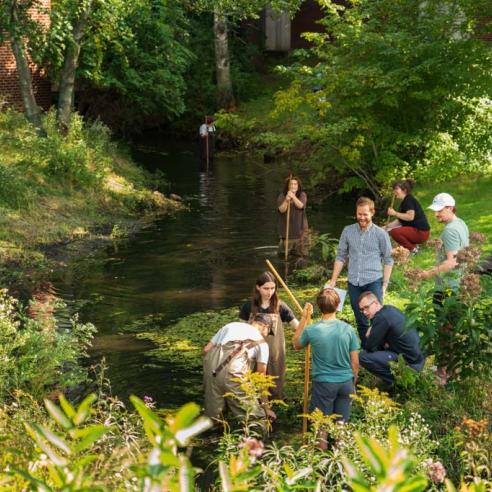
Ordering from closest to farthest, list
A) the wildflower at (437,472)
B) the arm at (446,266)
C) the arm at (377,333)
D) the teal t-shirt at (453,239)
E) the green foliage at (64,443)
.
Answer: the green foliage at (64,443)
the wildflower at (437,472)
the arm at (377,333)
the arm at (446,266)
the teal t-shirt at (453,239)

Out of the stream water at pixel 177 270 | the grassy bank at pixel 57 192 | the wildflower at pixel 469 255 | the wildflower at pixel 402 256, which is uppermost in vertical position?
the wildflower at pixel 469 255

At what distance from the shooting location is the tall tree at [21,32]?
21.4m

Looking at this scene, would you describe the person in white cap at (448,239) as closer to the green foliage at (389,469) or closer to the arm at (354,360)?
the arm at (354,360)

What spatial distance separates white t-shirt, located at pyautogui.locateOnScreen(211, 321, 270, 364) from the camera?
376 inches

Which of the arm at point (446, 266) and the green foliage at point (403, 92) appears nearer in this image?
the arm at point (446, 266)

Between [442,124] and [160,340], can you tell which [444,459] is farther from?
[442,124]

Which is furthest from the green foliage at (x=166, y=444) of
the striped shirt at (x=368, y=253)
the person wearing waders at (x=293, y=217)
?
the person wearing waders at (x=293, y=217)

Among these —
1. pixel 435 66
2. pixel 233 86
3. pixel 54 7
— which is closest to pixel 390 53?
pixel 435 66

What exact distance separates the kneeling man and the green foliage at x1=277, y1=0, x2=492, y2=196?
1158 centimetres

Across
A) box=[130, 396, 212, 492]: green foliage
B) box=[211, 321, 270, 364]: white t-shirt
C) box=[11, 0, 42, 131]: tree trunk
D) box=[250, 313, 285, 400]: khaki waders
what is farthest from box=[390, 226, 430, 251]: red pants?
box=[130, 396, 212, 492]: green foliage

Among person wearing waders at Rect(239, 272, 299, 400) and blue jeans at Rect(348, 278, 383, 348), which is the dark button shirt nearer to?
person wearing waders at Rect(239, 272, 299, 400)

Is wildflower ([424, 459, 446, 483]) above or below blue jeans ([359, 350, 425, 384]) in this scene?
above

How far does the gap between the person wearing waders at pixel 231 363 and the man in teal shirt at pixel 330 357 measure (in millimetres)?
684

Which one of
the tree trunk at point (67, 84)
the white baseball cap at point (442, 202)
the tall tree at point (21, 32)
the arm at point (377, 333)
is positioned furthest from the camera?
the tree trunk at point (67, 84)
